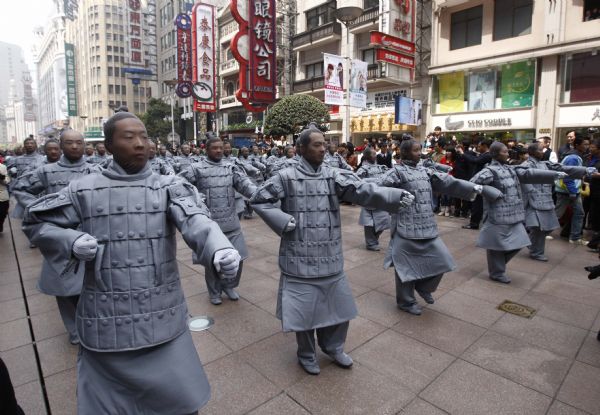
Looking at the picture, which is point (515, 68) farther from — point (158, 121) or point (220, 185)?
point (158, 121)

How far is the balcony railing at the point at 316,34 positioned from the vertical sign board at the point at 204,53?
6131 mm

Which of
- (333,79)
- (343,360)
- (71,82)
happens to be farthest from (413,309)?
(71,82)

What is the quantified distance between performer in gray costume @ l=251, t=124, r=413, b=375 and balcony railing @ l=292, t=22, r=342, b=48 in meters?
24.9

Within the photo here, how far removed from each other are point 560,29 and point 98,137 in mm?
73689

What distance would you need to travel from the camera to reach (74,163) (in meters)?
4.62

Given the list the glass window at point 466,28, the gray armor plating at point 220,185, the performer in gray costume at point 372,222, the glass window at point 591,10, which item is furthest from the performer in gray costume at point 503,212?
the glass window at point 466,28

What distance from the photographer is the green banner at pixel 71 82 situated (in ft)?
251

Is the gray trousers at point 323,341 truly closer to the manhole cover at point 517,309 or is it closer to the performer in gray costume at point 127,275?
the performer in gray costume at point 127,275

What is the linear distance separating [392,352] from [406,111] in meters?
16.2

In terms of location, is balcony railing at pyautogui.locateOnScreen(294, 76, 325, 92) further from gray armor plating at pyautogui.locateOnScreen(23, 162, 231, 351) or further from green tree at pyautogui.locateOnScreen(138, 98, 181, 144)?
gray armor plating at pyautogui.locateOnScreen(23, 162, 231, 351)

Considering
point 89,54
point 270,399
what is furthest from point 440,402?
point 89,54

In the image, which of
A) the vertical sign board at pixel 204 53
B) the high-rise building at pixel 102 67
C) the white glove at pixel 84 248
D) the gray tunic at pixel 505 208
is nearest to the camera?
the white glove at pixel 84 248

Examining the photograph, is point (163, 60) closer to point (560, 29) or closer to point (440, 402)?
point (560, 29)

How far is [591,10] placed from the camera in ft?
51.8
